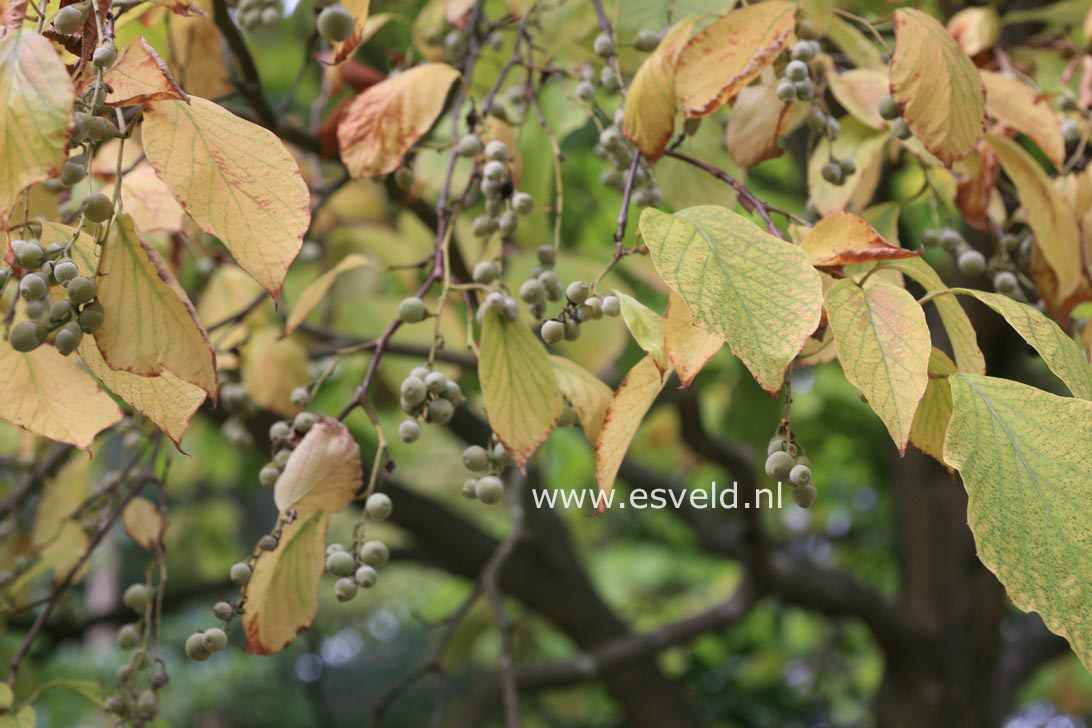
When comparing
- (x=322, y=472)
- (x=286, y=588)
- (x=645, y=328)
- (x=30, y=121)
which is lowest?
(x=286, y=588)

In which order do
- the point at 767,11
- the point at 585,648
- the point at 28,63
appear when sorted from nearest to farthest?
the point at 28,63 → the point at 767,11 → the point at 585,648

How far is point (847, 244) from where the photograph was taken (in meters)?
0.52

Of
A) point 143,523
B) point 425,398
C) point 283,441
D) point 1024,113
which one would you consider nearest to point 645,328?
point 425,398

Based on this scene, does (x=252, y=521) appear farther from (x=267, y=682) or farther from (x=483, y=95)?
(x=483, y=95)

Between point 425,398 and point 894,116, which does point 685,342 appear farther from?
point 894,116

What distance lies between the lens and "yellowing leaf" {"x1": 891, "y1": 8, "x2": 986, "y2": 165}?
613 millimetres

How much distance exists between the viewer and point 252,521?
4.68 meters

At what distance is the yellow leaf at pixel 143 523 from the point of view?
33.4 inches

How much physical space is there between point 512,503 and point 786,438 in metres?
0.90

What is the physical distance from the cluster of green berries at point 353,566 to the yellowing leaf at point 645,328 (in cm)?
18

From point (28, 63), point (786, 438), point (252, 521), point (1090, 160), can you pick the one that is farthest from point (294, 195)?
point (252, 521)

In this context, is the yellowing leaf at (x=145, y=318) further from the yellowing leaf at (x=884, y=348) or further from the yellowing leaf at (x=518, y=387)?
the yellowing leaf at (x=884, y=348)

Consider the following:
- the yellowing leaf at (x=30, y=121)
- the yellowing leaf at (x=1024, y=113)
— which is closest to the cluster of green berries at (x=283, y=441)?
the yellowing leaf at (x=30, y=121)

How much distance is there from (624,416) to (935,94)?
29cm
